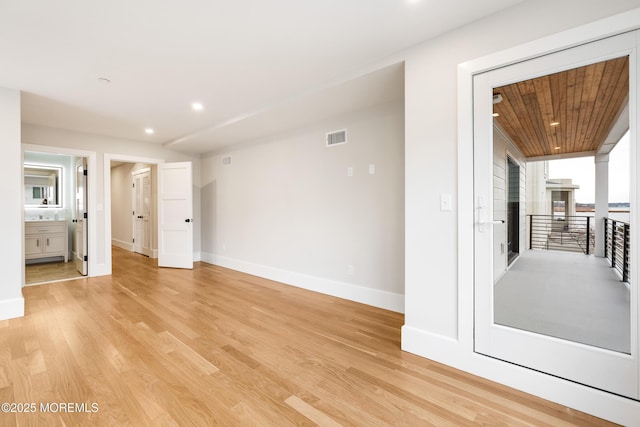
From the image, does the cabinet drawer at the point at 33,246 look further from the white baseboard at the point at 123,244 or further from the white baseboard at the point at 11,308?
the white baseboard at the point at 11,308

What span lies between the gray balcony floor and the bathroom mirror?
8632 mm

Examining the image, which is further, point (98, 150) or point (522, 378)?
point (98, 150)

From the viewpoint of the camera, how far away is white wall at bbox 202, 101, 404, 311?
3330mm

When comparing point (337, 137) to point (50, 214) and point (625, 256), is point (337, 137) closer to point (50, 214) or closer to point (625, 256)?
point (625, 256)

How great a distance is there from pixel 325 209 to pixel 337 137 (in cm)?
102

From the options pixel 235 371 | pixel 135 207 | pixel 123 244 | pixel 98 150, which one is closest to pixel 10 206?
pixel 98 150

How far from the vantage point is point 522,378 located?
5.90 feet

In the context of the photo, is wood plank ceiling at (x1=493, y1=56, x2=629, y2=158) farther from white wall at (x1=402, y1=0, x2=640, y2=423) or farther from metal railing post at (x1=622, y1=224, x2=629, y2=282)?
metal railing post at (x1=622, y1=224, x2=629, y2=282)

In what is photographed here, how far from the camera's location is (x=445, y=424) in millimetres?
1509

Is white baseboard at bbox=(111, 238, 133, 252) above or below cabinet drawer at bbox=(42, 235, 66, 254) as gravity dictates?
below

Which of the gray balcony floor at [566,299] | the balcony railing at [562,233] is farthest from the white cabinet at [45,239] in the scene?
the balcony railing at [562,233]

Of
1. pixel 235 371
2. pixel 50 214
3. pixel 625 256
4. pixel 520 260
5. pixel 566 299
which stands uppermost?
pixel 50 214

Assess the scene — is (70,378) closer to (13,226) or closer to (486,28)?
(13,226)

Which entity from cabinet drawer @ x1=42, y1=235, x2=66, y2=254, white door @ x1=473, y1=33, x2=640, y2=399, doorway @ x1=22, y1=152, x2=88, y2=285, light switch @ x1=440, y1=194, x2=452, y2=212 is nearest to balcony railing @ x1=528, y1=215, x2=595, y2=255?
white door @ x1=473, y1=33, x2=640, y2=399
